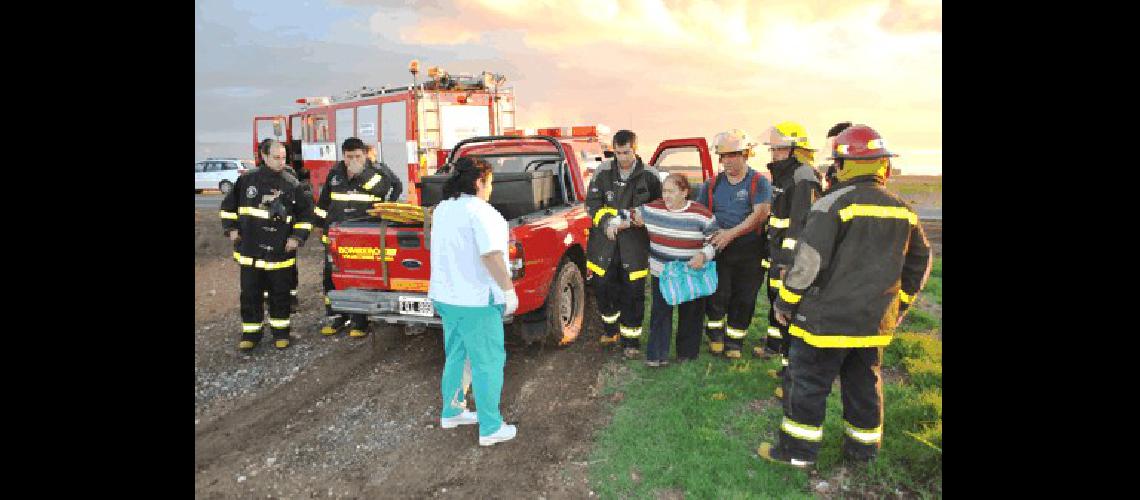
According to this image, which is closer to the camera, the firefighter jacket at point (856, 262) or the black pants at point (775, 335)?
the firefighter jacket at point (856, 262)

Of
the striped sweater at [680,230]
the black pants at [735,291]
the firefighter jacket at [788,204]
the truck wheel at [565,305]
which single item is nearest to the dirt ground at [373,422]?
the truck wheel at [565,305]

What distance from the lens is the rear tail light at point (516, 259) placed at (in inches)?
196

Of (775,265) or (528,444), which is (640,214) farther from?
(528,444)

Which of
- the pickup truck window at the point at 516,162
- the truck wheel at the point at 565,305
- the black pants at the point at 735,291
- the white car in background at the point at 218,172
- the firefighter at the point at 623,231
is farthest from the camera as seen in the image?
the white car in background at the point at 218,172

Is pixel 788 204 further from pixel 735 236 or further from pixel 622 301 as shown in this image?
pixel 622 301

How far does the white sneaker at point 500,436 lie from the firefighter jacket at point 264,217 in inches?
121

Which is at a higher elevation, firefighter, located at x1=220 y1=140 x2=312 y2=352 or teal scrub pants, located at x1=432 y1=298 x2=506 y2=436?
firefighter, located at x1=220 y1=140 x2=312 y2=352

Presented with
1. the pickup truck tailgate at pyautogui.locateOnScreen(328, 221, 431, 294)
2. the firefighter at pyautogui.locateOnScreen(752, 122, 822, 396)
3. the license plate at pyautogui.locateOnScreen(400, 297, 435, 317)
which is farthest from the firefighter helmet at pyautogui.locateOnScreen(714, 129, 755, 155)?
the license plate at pyautogui.locateOnScreen(400, 297, 435, 317)

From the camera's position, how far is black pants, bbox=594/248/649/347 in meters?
5.59

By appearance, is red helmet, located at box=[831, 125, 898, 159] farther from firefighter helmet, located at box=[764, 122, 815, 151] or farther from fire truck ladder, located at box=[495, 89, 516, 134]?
fire truck ladder, located at box=[495, 89, 516, 134]

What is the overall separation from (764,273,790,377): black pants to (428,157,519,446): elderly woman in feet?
6.61

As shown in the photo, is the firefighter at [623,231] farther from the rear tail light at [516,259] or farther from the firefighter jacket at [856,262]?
the firefighter jacket at [856,262]

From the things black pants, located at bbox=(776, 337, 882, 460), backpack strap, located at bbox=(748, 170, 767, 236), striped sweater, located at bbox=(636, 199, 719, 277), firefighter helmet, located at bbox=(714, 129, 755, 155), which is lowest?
black pants, located at bbox=(776, 337, 882, 460)

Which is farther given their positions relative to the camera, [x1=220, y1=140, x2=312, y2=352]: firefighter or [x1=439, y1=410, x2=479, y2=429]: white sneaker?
[x1=220, y1=140, x2=312, y2=352]: firefighter
